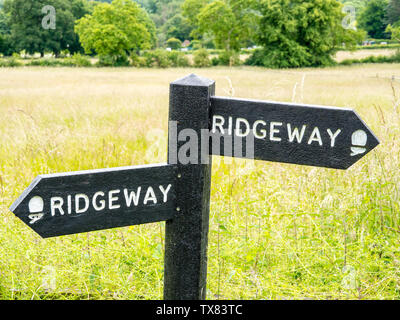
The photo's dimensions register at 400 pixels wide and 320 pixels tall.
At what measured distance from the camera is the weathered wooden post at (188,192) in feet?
4.43

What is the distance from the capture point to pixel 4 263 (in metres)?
2.18

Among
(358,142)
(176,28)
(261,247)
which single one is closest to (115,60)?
(176,28)

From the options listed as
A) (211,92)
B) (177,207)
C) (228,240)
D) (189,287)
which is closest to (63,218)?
(177,207)

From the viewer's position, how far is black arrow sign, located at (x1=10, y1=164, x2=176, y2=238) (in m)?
1.22

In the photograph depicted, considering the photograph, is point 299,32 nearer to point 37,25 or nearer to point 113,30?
point 113,30

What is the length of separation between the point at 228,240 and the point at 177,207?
1134 millimetres

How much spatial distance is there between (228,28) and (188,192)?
1936 inches

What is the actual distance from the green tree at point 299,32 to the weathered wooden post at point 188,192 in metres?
42.3

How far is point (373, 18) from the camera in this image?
165ft

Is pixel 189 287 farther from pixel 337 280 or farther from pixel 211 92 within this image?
pixel 337 280

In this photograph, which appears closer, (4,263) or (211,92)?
(211,92)

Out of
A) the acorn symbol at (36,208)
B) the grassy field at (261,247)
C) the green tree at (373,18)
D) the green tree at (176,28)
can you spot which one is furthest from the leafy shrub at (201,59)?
the acorn symbol at (36,208)

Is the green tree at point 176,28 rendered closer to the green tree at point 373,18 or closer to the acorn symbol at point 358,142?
the green tree at point 373,18

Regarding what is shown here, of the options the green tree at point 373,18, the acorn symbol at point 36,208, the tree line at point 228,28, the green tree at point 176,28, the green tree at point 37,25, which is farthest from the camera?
the green tree at point 176,28
